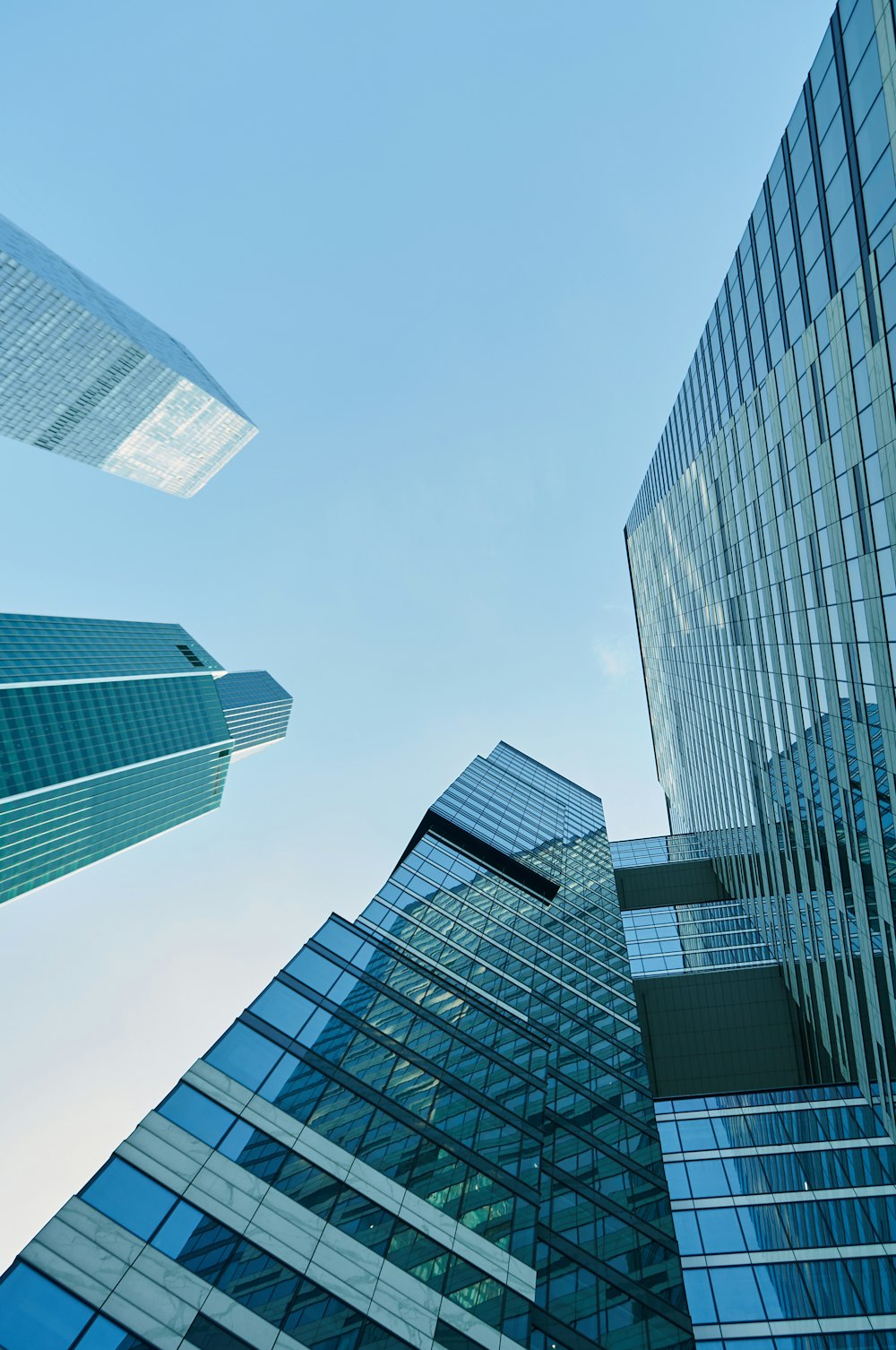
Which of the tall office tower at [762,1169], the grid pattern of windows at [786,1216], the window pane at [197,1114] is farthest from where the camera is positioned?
the tall office tower at [762,1169]

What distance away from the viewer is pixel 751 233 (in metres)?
38.8

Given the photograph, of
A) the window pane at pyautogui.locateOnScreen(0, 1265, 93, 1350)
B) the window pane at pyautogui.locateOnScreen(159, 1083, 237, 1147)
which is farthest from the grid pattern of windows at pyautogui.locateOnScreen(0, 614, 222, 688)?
the window pane at pyautogui.locateOnScreen(0, 1265, 93, 1350)

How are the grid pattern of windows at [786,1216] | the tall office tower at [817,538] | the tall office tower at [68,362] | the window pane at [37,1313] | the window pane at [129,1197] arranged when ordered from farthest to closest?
the tall office tower at [68,362]
the tall office tower at [817,538]
the grid pattern of windows at [786,1216]
the window pane at [129,1197]
the window pane at [37,1313]

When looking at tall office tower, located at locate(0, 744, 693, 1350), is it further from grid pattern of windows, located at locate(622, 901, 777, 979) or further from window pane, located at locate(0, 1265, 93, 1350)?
grid pattern of windows, located at locate(622, 901, 777, 979)

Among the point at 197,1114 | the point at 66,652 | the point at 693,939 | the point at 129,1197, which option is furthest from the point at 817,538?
the point at 66,652

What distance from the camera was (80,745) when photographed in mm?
156250

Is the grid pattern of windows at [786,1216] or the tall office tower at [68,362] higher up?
the tall office tower at [68,362]

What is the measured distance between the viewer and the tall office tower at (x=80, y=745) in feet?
460

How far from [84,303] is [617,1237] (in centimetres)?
19594

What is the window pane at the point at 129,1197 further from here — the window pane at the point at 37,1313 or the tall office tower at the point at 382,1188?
the window pane at the point at 37,1313

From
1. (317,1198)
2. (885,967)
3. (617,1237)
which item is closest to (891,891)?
(885,967)

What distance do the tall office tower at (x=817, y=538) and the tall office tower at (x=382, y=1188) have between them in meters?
13.2

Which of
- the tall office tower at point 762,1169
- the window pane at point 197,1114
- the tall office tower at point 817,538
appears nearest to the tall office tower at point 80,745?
the tall office tower at point 762,1169

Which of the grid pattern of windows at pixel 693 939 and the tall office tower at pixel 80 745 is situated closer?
the grid pattern of windows at pixel 693 939
